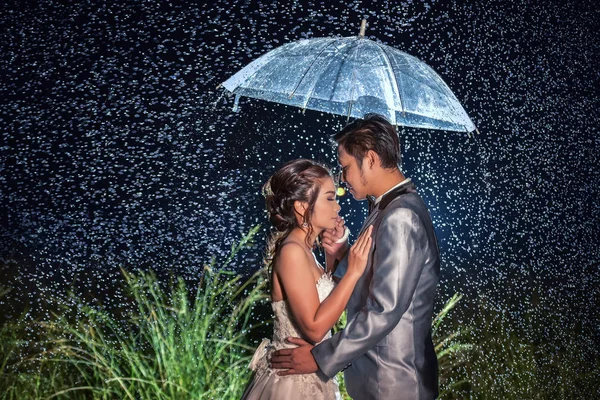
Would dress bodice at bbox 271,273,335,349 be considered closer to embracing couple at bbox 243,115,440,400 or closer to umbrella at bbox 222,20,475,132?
embracing couple at bbox 243,115,440,400

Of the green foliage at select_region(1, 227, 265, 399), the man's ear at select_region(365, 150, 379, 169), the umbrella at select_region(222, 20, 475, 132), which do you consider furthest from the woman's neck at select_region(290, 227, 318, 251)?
the green foliage at select_region(1, 227, 265, 399)

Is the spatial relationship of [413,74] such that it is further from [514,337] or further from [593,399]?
[593,399]

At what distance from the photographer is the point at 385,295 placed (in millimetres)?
2010

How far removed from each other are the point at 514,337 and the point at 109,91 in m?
3.21

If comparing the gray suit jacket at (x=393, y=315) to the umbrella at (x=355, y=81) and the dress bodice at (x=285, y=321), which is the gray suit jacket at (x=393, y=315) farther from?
the umbrella at (x=355, y=81)

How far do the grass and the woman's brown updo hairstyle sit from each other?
1073 mm

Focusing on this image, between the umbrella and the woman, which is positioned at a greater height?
the umbrella

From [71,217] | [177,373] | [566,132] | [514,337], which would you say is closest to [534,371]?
[514,337]

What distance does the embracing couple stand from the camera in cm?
204

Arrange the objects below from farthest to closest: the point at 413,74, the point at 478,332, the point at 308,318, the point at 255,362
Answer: the point at 478,332 → the point at 413,74 → the point at 255,362 → the point at 308,318

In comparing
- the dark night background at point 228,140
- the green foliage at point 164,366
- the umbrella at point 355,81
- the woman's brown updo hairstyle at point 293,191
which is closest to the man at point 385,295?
the woman's brown updo hairstyle at point 293,191

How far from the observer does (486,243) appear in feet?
15.3

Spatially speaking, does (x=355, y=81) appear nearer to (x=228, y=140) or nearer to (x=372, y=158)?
(x=372, y=158)

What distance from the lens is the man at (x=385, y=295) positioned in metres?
2.02
